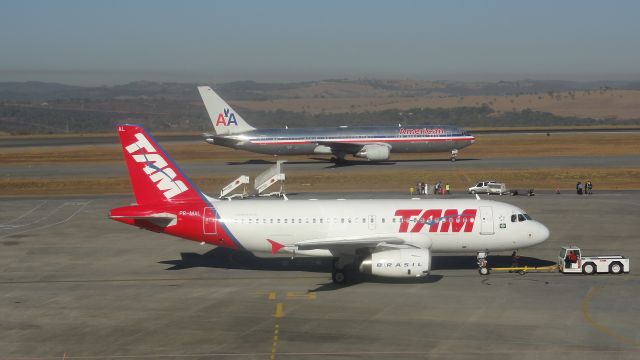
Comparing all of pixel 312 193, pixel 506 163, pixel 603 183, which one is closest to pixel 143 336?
pixel 312 193

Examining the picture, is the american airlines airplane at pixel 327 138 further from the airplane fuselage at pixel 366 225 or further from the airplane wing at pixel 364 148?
the airplane fuselage at pixel 366 225

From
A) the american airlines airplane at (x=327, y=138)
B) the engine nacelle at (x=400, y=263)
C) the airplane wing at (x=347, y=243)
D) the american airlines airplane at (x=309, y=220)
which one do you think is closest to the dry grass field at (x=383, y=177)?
the american airlines airplane at (x=327, y=138)

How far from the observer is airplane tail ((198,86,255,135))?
9688 centimetres

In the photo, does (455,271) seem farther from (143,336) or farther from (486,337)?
(143,336)

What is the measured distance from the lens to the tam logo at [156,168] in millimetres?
38812

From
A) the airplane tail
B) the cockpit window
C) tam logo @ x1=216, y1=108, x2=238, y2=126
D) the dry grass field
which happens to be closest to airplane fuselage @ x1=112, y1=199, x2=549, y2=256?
the cockpit window

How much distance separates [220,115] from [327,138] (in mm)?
15180

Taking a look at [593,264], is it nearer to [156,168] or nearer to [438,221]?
[438,221]

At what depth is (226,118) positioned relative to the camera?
98500mm

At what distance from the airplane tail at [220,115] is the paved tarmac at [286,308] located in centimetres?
4936

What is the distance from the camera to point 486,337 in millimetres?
28734

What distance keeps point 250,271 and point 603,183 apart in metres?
50.4

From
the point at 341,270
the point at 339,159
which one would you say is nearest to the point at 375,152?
the point at 339,159

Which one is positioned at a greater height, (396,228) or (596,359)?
(396,228)
